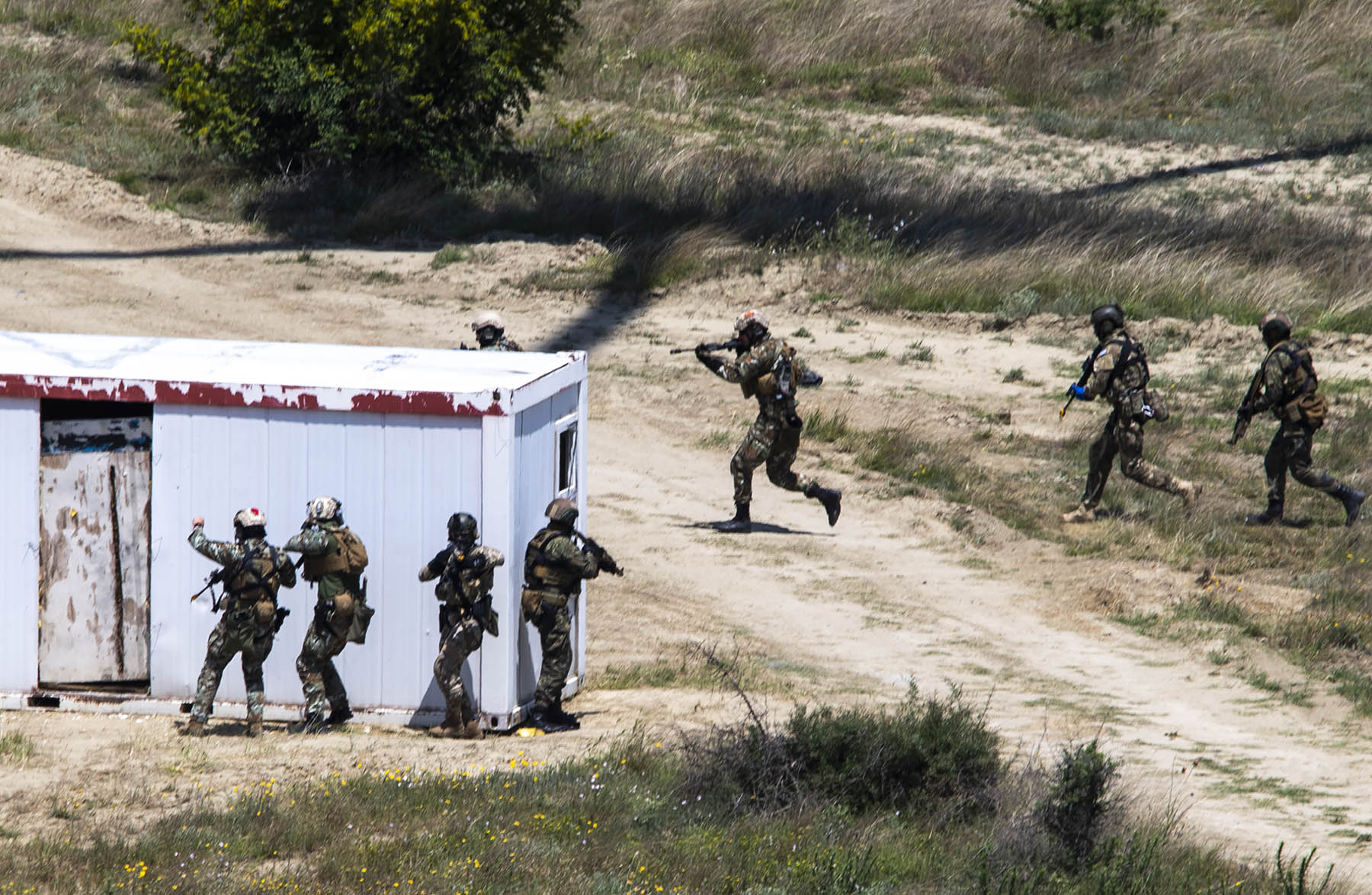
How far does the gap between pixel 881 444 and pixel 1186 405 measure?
12.5 ft

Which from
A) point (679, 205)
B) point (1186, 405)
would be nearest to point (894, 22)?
point (679, 205)

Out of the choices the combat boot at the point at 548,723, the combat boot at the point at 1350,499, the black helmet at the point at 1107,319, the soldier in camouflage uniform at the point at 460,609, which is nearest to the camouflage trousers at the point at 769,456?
the black helmet at the point at 1107,319

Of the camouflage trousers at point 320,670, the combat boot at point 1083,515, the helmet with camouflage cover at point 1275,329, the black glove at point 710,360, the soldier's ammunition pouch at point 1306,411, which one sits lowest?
the camouflage trousers at point 320,670

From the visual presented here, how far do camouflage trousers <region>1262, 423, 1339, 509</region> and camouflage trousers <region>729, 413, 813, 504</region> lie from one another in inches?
163

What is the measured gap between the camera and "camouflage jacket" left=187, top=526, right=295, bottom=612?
8617 millimetres

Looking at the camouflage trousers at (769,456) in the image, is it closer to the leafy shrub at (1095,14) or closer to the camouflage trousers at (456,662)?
the camouflage trousers at (456,662)

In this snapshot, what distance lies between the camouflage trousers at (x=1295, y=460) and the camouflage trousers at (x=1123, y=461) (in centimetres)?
90

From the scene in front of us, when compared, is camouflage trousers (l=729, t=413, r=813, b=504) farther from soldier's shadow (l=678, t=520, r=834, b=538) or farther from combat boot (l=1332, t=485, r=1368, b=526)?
combat boot (l=1332, t=485, r=1368, b=526)

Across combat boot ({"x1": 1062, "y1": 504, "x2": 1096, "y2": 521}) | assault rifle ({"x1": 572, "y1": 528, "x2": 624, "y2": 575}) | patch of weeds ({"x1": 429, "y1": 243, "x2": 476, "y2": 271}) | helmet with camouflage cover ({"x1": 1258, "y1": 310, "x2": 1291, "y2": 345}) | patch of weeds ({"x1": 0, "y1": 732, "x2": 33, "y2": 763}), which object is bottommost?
patch of weeds ({"x1": 0, "y1": 732, "x2": 33, "y2": 763})

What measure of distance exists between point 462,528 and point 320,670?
125cm

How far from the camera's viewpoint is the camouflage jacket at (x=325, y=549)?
28.2 ft

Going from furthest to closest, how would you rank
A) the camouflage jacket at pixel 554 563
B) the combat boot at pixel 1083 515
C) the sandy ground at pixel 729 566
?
the combat boot at pixel 1083 515
the camouflage jacket at pixel 554 563
the sandy ground at pixel 729 566

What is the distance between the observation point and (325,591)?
8.78 meters

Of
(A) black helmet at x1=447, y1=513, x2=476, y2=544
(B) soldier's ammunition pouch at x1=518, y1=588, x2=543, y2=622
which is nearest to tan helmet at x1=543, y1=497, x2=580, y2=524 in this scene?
(B) soldier's ammunition pouch at x1=518, y1=588, x2=543, y2=622
